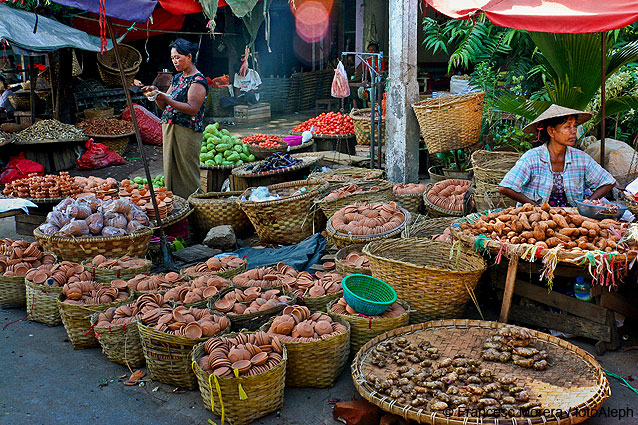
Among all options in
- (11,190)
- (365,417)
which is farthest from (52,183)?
(365,417)

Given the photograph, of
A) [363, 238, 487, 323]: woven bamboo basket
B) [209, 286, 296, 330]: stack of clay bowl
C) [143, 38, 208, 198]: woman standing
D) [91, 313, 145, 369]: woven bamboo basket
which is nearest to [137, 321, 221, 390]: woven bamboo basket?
[91, 313, 145, 369]: woven bamboo basket

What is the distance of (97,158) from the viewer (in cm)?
1007

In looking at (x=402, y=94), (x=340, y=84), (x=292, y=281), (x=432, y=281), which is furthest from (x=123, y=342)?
(x=340, y=84)

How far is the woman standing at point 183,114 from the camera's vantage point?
579cm

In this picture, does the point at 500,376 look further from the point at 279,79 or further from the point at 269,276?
the point at 279,79

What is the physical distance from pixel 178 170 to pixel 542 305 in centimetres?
403

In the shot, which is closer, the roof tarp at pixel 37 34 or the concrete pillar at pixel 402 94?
the concrete pillar at pixel 402 94

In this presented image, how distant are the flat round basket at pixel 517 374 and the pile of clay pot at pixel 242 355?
1.50 ft

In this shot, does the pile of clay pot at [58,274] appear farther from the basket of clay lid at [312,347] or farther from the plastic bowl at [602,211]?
the plastic bowl at [602,211]

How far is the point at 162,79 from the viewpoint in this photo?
43.2 ft

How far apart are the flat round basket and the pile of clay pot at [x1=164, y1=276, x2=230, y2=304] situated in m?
1.27

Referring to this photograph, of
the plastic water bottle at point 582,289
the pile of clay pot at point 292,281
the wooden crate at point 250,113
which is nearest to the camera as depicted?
the plastic water bottle at point 582,289

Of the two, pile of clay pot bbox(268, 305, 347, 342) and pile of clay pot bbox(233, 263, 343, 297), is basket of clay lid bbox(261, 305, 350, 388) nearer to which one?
pile of clay pot bbox(268, 305, 347, 342)

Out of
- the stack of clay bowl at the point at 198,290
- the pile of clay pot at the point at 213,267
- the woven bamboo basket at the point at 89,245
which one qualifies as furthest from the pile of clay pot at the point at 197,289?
the woven bamboo basket at the point at 89,245
